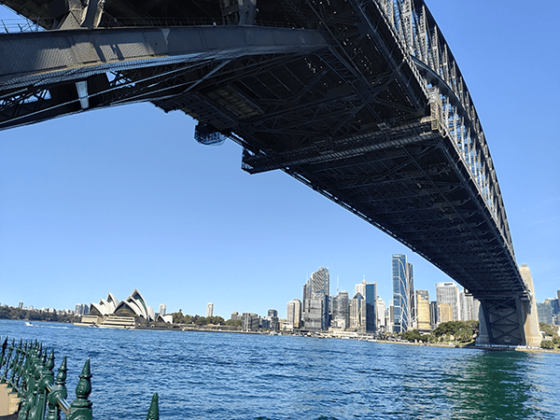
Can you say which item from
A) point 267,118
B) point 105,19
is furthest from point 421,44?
point 105,19

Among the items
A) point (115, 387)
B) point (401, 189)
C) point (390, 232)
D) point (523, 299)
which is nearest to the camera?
point (115, 387)

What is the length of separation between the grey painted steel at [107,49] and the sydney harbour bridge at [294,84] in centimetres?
3

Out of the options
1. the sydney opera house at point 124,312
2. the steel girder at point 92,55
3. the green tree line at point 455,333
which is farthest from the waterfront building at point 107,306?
the steel girder at point 92,55

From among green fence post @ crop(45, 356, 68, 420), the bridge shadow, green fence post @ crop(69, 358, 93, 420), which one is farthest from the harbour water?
green fence post @ crop(69, 358, 93, 420)

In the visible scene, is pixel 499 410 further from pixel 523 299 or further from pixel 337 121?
pixel 523 299

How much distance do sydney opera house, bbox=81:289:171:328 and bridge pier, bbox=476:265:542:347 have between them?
12754cm

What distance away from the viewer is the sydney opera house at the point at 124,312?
556 feet

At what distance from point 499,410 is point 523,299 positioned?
280ft

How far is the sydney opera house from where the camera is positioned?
16949 centimetres

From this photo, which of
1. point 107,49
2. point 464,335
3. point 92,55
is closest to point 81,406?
point 92,55

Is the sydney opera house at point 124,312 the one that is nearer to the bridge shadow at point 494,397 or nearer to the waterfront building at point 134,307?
the waterfront building at point 134,307

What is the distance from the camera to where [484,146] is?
51844 millimetres

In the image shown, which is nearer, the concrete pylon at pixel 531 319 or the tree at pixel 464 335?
the concrete pylon at pixel 531 319

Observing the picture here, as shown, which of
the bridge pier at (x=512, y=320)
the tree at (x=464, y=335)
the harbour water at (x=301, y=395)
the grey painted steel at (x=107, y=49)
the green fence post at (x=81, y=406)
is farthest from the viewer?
the tree at (x=464, y=335)
